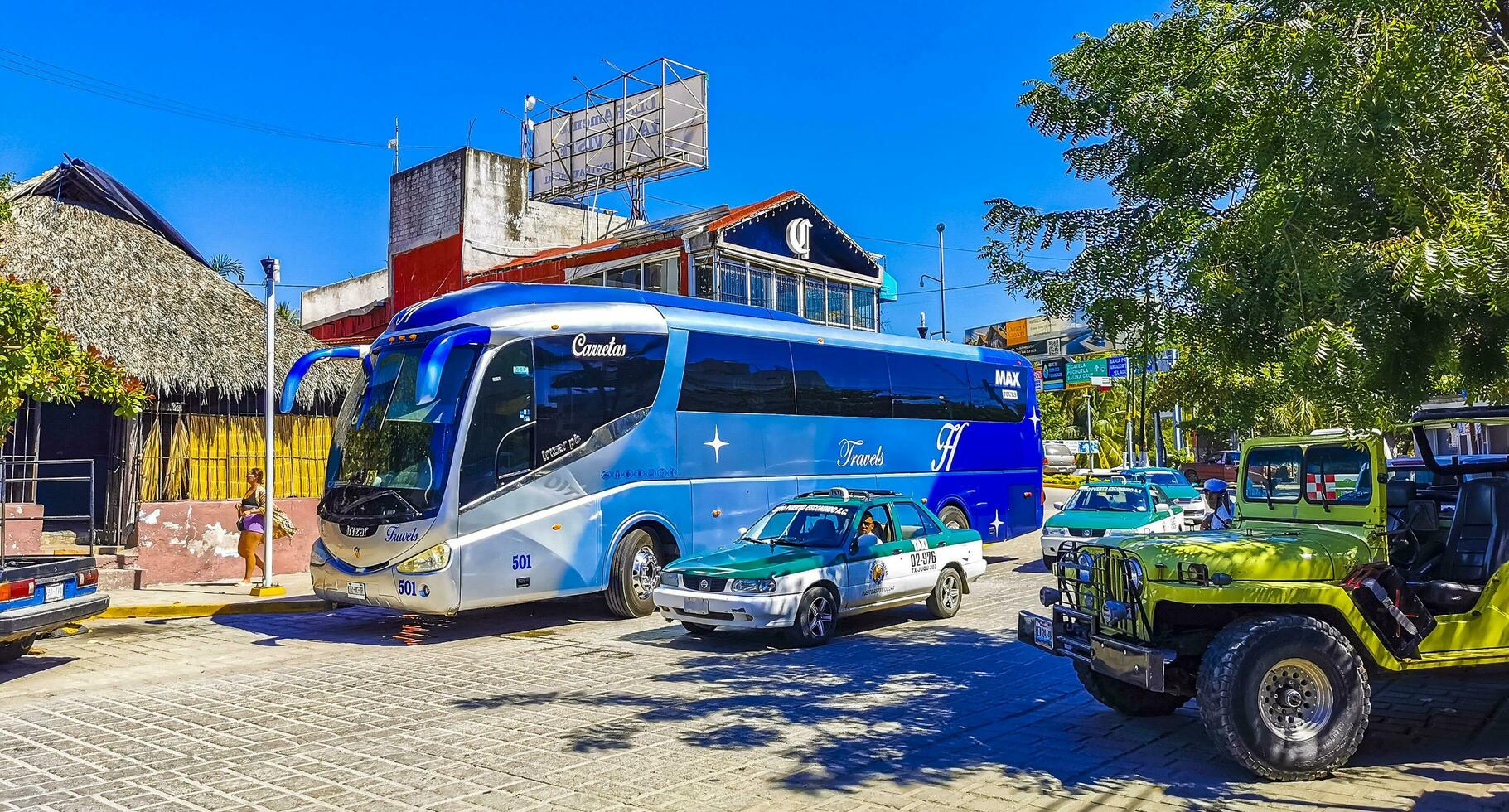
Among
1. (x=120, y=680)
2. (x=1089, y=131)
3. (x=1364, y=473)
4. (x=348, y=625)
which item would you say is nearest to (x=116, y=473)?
(x=348, y=625)

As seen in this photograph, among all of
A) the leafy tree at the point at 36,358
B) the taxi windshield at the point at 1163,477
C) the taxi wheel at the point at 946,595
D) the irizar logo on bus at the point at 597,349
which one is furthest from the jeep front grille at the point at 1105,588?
the taxi windshield at the point at 1163,477

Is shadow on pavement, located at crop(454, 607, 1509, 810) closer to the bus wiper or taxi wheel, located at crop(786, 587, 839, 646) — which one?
taxi wheel, located at crop(786, 587, 839, 646)

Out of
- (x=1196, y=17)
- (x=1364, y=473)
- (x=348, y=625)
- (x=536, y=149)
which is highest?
(x=536, y=149)

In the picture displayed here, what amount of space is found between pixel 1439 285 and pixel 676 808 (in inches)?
183

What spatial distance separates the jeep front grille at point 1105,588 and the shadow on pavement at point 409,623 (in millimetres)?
6994

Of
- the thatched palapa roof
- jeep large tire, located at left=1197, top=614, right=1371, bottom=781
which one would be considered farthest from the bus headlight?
the thatched palapa roof

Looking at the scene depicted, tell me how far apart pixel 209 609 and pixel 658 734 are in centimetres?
954

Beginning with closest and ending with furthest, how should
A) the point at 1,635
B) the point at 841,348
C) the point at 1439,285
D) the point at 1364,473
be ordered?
1. the point at 1439,285
2. the point at 1364,473
3. the point at 1,635
4. the point at 841,348

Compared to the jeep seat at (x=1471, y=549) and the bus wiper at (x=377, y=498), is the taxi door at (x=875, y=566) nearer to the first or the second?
the bus wiper at (x=377, y=498)

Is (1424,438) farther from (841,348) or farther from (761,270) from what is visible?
(761,270)

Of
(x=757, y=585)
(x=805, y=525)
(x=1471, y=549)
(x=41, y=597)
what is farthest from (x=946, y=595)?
(x=41, y=597)

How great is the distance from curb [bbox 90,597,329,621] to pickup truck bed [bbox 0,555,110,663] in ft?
10.6

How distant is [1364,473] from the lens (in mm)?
7055

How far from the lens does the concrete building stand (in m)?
25.4
